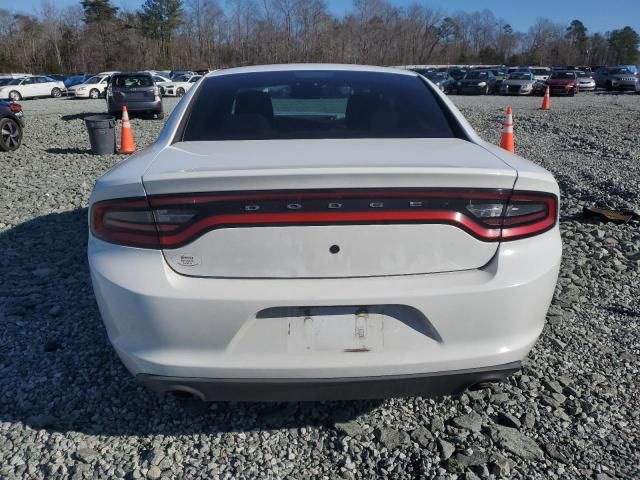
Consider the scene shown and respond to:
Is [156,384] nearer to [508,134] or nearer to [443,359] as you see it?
[443,359]

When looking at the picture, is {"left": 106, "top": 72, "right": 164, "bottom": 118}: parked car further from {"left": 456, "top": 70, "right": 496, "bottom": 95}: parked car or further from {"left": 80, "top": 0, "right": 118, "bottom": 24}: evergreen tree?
{"left": 80, "top": 0, "right": 118, "bottom": 24}: evergreen tree

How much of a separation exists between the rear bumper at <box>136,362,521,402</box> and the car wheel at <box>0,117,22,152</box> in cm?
1004

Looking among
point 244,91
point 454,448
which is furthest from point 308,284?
point 244,91

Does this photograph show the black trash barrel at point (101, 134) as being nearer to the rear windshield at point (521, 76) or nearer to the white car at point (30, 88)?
the white car at point (30, 88)

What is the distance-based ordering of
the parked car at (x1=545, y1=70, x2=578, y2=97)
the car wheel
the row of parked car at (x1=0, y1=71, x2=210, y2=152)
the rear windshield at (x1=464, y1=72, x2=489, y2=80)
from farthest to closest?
the rear windshield at (x1=464, y1=72, x2=489, y2=80), the parked car at (x1=545, y1=70, x2=578, y2=97), the row of parked car at (x1=0, y1=71, x2=210, y2=152), the car wheel

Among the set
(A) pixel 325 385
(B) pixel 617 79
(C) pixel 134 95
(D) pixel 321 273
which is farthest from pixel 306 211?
(B) pixel 617 79

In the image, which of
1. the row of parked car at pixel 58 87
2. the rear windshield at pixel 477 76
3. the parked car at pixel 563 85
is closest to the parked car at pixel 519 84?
the parked car at pixel 563 85

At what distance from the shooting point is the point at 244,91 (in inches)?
121

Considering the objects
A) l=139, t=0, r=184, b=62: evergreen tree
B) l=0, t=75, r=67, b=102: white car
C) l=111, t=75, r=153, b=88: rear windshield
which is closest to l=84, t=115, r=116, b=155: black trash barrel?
l=111, t=75, r=153, b=88: rear windshield

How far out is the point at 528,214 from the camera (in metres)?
2.05

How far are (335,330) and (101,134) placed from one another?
30.5 ft

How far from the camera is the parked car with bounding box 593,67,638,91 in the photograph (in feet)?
115

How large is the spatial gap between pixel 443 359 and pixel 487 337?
7.4 inches

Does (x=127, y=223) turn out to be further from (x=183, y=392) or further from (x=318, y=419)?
(x=318, y=419)
